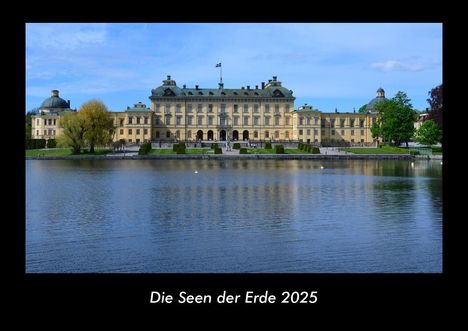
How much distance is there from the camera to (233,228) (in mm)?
15156

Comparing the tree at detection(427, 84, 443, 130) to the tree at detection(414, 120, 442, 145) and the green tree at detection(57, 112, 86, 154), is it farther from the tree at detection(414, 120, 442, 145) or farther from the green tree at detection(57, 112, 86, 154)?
the green tree at detection(57, 112, 86, 154)

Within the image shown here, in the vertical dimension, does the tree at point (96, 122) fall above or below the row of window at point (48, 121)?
below

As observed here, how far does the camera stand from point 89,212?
1823 cm

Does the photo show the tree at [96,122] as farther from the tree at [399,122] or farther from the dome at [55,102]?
the dome at [55,102]

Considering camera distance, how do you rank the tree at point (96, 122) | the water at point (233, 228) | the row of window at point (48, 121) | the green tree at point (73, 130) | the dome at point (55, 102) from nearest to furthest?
the water at point (233, 228) → the green tree at point (73, 130) → the tree at point (96, 122) → the row of window at point (48, 121) → the dome at point (55, 102)

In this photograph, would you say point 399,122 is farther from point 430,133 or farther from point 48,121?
point 48,121

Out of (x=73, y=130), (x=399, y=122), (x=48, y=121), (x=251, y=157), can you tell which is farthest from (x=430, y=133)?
(x=48, y=121)

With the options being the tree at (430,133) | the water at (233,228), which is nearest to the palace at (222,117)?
the tree at (430,133)

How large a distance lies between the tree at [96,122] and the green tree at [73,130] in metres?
0.47

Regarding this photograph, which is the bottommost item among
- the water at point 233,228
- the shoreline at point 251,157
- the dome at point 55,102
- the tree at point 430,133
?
the water at point 233,228

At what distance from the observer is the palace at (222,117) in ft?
292

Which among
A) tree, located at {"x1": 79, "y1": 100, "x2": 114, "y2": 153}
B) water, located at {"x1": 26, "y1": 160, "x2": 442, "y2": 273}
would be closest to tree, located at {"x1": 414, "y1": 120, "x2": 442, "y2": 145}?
tree, located at {"x1": 79, "y1": 100, "x2": 114, "y2": 153}
